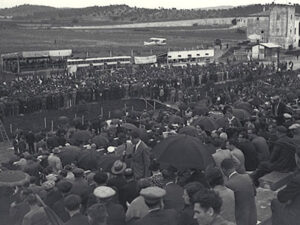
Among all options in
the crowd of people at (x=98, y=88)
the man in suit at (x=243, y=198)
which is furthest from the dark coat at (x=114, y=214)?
the crowd of people at (x=98, y=88)

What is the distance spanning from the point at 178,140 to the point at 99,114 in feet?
62.6

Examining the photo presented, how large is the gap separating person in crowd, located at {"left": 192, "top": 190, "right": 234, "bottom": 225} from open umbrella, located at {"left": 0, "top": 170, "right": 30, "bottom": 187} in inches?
150

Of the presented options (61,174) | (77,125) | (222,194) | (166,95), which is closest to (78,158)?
(61,174)

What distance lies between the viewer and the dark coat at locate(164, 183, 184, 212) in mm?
6219

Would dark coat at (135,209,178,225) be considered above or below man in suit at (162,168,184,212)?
above

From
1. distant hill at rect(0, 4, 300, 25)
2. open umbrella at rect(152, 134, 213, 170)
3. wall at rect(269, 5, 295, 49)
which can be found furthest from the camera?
distant hill at rect(0, 4, 300, 25)

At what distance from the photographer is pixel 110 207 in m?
5.81

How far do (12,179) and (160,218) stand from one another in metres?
3.90

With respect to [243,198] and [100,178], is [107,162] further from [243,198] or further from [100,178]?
[243,198]

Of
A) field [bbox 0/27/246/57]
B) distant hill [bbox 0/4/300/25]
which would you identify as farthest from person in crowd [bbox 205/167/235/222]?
distant hill [bbox 0/4/300/25]

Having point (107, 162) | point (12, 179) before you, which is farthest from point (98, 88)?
point (12, 179)

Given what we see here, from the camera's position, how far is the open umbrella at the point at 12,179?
801cm

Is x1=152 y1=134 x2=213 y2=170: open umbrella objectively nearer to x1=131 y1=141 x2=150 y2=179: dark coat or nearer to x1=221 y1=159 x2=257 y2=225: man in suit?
x1=131 y1=141 x2=150 y2=179: dark coat

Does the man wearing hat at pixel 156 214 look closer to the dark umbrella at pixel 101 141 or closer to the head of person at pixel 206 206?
the head of person at pixel 206 206
